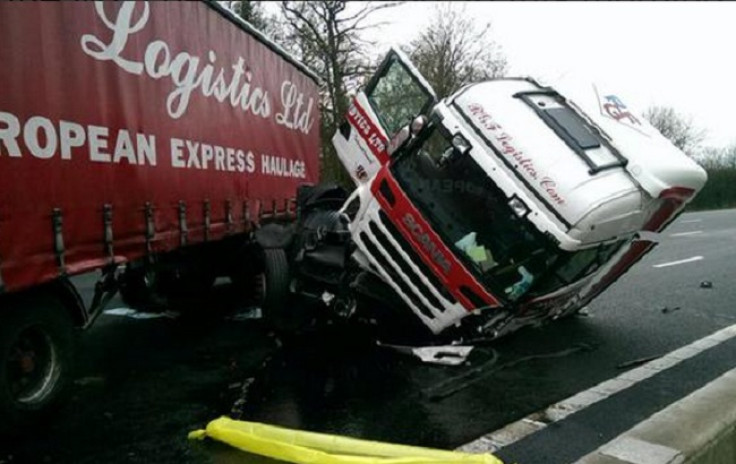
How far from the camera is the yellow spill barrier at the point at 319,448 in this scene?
3510 mm

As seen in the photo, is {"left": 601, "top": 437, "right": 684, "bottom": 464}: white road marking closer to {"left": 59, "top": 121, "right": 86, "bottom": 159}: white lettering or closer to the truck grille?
the truck grille

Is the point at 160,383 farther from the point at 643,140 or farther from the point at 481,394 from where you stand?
the point at 643,140

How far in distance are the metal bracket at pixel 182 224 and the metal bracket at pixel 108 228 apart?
1121mm

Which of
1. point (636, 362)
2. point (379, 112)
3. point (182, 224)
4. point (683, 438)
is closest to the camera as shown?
point (683, 438)

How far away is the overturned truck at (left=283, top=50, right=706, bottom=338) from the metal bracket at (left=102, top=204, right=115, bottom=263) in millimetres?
2089

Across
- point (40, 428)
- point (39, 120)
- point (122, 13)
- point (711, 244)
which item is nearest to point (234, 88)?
point (122, 13)

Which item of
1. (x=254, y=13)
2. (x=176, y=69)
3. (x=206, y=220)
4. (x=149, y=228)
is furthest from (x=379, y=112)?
(x=254, y=13)

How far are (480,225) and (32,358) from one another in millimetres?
3272

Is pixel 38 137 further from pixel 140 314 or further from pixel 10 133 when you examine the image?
pixel 140 314

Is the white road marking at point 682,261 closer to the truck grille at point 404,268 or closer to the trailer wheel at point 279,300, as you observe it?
the trailer wheel at point 279,300

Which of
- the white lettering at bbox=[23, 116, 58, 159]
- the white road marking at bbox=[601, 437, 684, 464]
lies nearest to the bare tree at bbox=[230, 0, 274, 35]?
the white lettering at bbox=[23, 116, 58, 159]

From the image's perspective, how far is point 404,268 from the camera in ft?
19.1

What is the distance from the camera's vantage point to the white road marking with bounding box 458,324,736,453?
169 inches

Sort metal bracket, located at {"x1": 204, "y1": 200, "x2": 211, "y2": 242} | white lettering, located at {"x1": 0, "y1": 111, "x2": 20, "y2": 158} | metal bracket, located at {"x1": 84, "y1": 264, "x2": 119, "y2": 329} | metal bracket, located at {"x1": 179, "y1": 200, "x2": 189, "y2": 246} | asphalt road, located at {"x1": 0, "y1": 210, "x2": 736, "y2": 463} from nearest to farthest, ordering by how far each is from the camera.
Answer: white lettering, located at {"x1": 0, "y1": 111, "x2": 20, "y2": 158}
asphalt road, located at {"x1": 0, "y1": 210, "x2": 736, "y2": 463}
metal bracket, located at {"x1": 84, "y1": 264, "x2": 119, "y2": 329}
metal bracket, located at {"x1": 179, "y1": 200, "x2": 189, "y2": 246}
metal bracket, located at {"x1": 204, "y1": 200, "x2": 211, "y2": 242}
